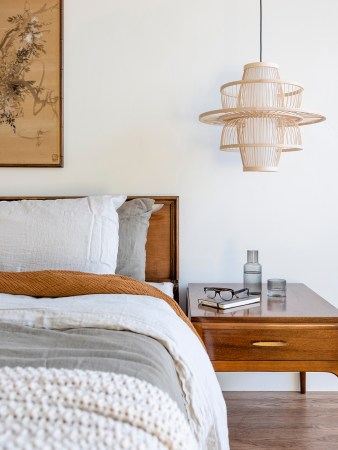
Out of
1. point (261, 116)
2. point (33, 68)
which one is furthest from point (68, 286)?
point (33, 68)

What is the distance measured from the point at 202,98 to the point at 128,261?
0.86 m

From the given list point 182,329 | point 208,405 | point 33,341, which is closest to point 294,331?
point 182,329

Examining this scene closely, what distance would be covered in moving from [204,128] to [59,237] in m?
0.90

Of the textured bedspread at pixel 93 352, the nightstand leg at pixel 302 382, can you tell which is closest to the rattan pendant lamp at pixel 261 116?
the nightstand leg at pixel 302 382

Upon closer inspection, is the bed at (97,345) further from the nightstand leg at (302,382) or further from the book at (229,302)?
the nightstand leg at (302,382)

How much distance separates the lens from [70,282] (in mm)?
1857

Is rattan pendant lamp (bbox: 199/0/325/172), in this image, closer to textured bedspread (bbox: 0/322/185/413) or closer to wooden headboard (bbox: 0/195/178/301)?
wooden headboard (bbox: 0/195/178/301)

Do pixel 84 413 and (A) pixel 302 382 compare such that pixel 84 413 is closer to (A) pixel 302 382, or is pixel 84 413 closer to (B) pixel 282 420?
(B) pixel 282 420

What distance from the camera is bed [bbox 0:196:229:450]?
3.05 ft

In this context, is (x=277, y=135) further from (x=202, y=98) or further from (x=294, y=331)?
(x=294, y=331)

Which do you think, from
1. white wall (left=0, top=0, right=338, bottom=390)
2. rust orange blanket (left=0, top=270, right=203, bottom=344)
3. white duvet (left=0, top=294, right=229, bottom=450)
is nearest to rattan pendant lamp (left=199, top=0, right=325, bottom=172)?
white wall (left=0, top=0, right=338, bottom=390)

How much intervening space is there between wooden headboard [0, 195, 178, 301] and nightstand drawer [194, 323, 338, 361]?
624mm

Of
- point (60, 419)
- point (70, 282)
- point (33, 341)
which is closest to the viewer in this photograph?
point (60, 419)

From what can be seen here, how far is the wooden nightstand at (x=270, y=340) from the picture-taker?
206cm
